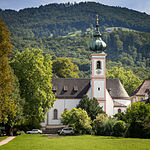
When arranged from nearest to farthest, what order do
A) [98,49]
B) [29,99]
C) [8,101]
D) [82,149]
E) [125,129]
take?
[82,149] < [8,101] < [125,129] < [29,99] < [98,49]

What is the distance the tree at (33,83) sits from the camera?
46.6 meters

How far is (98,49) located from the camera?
64625 millimetres

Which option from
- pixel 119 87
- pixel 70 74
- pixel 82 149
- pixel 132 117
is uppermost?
pixel 70 74

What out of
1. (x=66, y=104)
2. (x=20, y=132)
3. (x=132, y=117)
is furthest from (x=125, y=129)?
(x=66, y=104)

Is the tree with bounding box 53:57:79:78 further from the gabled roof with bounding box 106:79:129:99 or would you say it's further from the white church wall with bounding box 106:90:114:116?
the white church wall with bounding box 106:90:114:116

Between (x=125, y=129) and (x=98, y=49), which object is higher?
(x=98, y=49)

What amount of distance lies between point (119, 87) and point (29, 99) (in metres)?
25.9

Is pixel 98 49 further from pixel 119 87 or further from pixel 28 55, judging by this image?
pixel 28 55

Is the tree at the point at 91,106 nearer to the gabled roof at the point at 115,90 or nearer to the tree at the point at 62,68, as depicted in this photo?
the gabled roof at the point at 115,90

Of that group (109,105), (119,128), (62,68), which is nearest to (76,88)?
(109,105)

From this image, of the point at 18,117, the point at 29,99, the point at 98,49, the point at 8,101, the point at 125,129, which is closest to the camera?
the point at 8,101

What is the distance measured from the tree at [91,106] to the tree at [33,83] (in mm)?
11387

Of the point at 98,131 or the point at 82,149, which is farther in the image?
the point at 98,131

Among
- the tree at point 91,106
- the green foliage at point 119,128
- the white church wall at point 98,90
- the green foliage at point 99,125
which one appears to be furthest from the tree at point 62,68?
the green foliage at point 119,128
